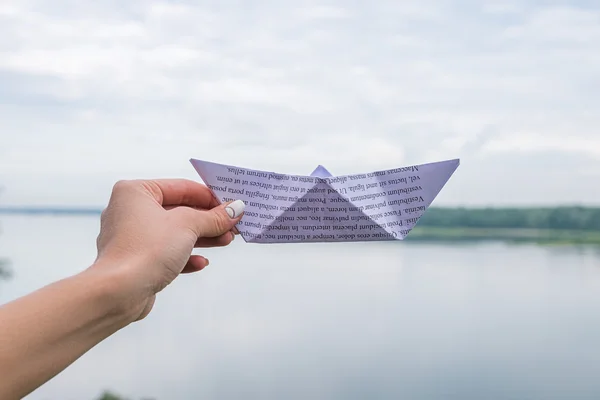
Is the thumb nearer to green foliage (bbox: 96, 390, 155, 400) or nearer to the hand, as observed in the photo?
the hand

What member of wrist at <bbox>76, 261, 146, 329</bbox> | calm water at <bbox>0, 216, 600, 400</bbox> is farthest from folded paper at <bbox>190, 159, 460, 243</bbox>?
calm water at <bbox>0, 216, 600, 400</bbox>

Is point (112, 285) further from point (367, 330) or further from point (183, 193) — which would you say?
point (367, 330)

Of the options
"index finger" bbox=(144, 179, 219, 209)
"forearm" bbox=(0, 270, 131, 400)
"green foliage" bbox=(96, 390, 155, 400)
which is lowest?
"green foliage" bbox=(96, 390, 155, 400)

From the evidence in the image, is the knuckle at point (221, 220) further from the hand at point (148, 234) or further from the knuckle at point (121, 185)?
the knuckle at point (121, 185)

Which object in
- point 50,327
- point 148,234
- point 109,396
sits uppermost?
point 148,234

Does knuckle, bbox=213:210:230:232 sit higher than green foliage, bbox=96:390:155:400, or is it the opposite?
knuckle, bbox=213:210:230:232

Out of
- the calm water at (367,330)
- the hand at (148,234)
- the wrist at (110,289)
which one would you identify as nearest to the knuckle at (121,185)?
the hand at (148,234)

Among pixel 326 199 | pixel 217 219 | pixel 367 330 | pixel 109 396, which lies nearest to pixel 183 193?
pixel 217 219
